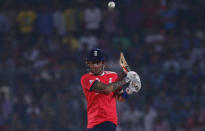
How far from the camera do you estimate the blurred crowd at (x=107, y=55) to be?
14.5m

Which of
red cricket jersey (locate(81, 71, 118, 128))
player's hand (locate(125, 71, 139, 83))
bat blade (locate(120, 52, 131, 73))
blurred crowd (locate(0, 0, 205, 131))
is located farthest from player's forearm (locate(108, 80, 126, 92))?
blurred crowd (locate(0, 0, 205, 131))

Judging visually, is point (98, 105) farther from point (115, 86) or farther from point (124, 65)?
point (124, 65)

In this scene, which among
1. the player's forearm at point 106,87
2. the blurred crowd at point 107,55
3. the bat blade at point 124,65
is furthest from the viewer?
the blurred crowd at point 107,55

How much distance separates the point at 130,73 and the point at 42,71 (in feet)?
23.2

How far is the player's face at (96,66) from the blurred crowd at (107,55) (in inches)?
251

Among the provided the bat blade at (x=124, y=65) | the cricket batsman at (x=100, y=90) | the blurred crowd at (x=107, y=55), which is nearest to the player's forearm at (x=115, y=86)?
the cricket batsman at (x=100, y=90)

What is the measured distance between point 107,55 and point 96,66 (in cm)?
837

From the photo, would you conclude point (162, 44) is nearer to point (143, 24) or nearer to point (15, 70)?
point (143, 24)

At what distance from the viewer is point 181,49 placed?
53.8 feet

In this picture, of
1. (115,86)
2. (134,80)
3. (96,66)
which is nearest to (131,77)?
(134,80)

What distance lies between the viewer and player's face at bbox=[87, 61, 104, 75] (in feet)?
25.8

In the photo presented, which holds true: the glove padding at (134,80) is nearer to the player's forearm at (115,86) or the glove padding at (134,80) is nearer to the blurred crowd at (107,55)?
the player's forearm at (115,86)

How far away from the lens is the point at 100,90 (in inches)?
308

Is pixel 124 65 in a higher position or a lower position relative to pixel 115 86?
higher
